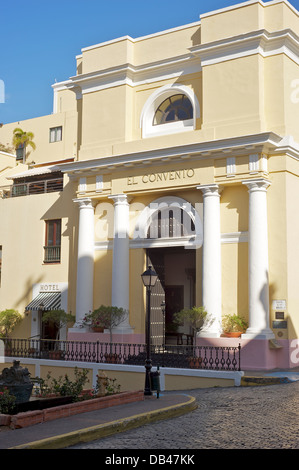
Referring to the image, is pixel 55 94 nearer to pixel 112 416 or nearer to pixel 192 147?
pixel 192 147

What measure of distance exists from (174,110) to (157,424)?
15.0 metres

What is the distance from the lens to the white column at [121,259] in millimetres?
23062

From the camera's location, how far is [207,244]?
21188mm

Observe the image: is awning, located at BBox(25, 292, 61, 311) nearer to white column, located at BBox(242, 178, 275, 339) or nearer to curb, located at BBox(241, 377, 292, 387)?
white column, located at BBox(242, 178, 275, 339)

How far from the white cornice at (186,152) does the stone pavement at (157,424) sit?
8323 mm

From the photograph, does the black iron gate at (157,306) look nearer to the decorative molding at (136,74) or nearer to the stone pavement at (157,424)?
the decorative molding at (136,74)

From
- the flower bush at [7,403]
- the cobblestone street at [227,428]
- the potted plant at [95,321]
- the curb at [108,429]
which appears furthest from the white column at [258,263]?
the flower bush at [7,403]

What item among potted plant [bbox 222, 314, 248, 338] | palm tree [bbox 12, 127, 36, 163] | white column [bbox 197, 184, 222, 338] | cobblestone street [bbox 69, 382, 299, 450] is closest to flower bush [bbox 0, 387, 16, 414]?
cobblestone street [bbox 69, 382, 299, 450]

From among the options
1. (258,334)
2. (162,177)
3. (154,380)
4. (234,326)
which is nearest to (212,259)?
(234,326)

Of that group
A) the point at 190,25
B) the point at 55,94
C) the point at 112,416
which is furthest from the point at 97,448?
the point at 55,94

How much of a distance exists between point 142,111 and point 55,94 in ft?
71.9

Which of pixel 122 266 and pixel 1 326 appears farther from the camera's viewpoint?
pixel 1 326

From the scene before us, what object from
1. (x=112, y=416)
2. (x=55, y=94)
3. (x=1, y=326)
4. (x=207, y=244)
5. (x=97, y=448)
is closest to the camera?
(x=97, y=448)

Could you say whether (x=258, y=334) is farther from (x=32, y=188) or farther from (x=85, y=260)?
(x=32, y=188)
